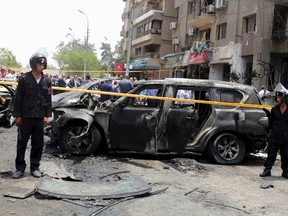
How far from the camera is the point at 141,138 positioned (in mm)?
7594

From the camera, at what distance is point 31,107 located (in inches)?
234

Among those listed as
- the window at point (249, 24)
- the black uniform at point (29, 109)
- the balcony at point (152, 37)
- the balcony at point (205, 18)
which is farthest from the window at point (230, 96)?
the balcony at point (152, 37)

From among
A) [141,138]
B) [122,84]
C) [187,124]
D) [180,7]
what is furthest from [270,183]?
[180,7]

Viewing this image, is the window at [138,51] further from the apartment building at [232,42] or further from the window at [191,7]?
the window at [191,7]

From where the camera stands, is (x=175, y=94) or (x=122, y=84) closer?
(x=175, y=94)

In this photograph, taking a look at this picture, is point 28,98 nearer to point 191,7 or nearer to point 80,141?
point 80,141

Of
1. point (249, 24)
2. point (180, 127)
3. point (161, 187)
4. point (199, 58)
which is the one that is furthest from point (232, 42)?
point (161, 187)

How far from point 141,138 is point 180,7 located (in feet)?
113

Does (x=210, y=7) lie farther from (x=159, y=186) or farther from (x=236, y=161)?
(x=159, y=186)

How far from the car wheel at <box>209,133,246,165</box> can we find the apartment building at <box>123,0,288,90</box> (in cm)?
1576

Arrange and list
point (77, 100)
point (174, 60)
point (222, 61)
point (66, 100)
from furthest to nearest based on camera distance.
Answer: point (174, 60), point (222, 61), point (66, 100), point (77, 100)

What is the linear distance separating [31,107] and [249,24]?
73.6 ft

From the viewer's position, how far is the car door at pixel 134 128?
7.60m

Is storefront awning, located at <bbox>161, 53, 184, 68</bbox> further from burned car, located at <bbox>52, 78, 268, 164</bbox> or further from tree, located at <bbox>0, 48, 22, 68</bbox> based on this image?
tree, located at <bbox>0, 48, 22, 68</bbox>
